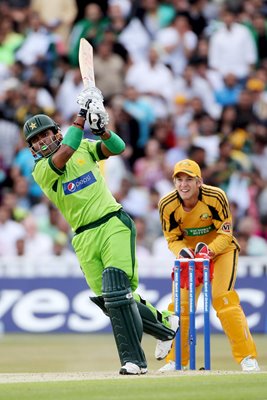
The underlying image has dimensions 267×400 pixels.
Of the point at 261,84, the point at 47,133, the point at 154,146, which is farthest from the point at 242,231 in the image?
the point at 47,133

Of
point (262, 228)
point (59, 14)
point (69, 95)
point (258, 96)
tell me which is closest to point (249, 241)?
point (262, 228)

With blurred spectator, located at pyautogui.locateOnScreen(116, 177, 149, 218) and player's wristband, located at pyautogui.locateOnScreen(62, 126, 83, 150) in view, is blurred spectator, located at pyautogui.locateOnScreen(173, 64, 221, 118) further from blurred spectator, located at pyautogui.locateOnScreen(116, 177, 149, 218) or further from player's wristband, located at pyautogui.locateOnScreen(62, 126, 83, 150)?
player's wristband, located at pyautogui.locateOnScreen(62, 126, 83, 150)

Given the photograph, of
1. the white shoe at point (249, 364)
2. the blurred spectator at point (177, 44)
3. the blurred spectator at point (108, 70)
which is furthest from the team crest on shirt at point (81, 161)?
the blurred spectator at point (177, 44)

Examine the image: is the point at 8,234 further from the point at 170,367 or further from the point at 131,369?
the point at 131,369

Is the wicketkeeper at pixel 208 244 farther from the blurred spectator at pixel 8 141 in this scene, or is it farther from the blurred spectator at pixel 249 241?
the blurred spectator at pixel 8 141

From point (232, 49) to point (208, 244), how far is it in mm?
9027

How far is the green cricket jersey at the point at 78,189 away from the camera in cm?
997

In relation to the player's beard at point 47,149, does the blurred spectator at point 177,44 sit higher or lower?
higher

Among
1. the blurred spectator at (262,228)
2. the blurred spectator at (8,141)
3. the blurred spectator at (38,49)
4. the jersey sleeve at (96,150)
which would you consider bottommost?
the jersey sleeve at (96,150)

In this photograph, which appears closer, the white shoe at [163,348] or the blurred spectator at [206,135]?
the white shoe at [163,348]

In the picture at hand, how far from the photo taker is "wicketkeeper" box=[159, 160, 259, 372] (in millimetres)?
10703

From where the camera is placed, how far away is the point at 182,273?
35.0ft

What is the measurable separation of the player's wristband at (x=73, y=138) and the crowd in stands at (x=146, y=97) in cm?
652

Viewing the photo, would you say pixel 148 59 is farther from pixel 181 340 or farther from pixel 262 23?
pixel 181 340
